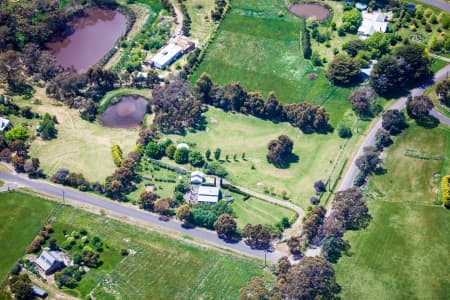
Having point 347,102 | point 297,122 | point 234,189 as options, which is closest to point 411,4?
point 347,102

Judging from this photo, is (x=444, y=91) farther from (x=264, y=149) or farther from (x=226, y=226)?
(x=226, y=226)

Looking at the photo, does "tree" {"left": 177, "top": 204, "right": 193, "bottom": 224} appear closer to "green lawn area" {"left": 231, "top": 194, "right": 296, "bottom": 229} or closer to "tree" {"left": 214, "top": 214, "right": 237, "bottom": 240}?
"tree" {"left": 214, "top": 214, "right": 237, "bottom": 240}

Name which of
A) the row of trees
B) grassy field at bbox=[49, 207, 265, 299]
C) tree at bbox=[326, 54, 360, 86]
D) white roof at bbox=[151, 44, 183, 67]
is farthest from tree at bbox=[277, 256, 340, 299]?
white roof at bbox=[151, 44, 183, 67]

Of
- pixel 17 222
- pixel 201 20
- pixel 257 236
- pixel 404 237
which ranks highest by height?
pixel 201 20

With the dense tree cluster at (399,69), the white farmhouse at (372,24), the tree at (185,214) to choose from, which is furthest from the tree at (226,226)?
the white farmhouse at (372,24)

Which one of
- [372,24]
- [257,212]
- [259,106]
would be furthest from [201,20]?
[257,212]

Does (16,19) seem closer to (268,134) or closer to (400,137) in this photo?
(268,134)

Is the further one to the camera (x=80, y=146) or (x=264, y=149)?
(x=80, y=146)

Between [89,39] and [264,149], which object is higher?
[264,149]
